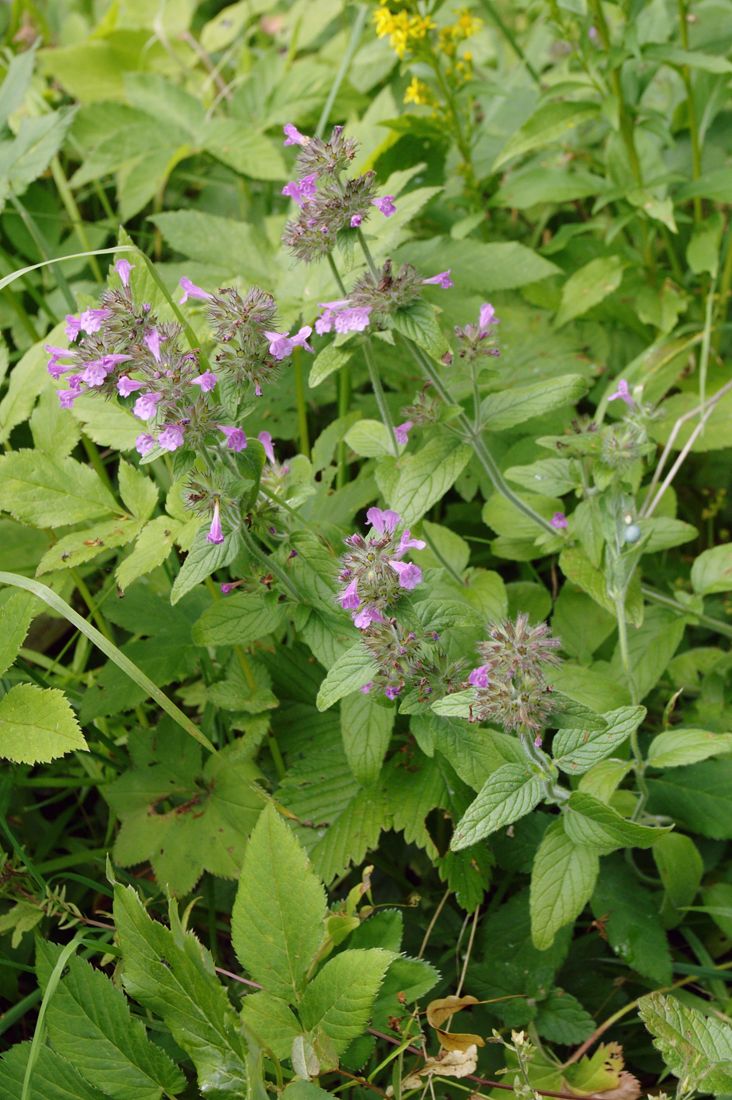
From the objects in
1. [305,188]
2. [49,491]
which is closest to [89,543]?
[49,491]

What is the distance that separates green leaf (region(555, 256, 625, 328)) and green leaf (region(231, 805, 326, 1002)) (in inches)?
76.9

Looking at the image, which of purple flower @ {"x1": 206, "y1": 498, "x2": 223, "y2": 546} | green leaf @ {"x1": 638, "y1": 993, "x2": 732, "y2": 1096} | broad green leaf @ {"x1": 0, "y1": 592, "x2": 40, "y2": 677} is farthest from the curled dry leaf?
broad green leaf @ {"x1": 0, "y1": 592, "x2": 40, "y2": 677}

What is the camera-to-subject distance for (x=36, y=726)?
1.86 m

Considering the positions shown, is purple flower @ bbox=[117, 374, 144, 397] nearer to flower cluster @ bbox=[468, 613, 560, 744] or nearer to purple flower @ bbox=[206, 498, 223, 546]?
purple flower @ bbox=[206, 498, 223, 546]

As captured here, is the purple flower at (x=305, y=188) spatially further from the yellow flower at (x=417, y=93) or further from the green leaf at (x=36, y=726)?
the yellow flower at (x=417, y=93)

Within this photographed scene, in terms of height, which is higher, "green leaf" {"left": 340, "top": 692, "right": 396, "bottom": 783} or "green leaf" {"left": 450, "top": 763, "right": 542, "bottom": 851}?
"green leaf" {"left": 450, "top": 763, "right": 542, "bottom": 851}

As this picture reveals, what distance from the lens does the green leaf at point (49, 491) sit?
87.1 inches

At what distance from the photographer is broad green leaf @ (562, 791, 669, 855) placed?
171cm

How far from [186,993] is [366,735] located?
0.61 metres

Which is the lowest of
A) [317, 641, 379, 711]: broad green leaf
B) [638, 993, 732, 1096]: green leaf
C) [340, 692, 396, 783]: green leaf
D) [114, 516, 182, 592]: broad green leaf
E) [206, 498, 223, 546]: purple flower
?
[638, 993, 732, 1096]: green leaf

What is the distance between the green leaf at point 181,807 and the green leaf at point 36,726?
391 mm

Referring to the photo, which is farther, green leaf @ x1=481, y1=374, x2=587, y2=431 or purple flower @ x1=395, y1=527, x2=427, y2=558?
green leaf @ x1=481, y1=374, x2=587, y2=431

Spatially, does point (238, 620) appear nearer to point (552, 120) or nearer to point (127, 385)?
point (127, 385)

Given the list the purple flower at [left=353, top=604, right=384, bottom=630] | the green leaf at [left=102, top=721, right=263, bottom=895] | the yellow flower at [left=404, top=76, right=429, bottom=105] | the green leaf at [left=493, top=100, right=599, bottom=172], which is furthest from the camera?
the yellow flower at [left=404, top=76, right=429, bottom=105]
